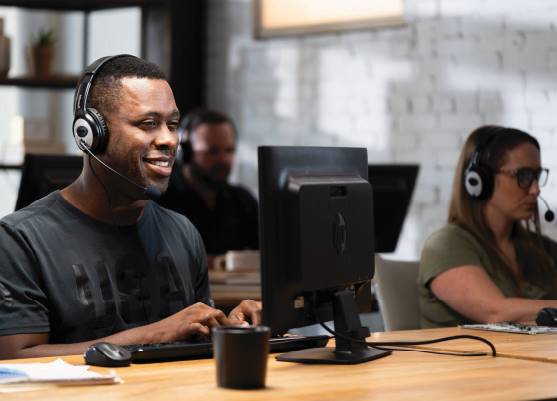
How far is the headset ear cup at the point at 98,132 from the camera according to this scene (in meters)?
2.29

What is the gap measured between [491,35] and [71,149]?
7.52ft

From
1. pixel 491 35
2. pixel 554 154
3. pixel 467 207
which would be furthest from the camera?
pixel 491 35

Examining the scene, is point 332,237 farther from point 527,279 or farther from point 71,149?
point 71,149

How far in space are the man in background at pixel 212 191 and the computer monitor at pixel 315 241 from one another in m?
2.80

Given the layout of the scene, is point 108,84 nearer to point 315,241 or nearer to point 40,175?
point 315,241

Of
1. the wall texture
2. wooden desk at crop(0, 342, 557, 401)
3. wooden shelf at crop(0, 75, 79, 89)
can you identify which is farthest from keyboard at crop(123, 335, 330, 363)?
wooden shelf at crop(0, 75, 79, 89)

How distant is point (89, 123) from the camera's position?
229cm

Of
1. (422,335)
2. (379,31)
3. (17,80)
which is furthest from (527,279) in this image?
(17,80)

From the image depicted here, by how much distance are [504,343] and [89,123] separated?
979 millimetres

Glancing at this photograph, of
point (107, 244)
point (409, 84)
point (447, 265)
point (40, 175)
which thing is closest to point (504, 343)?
point (447, 265)

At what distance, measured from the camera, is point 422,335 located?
2.47 m

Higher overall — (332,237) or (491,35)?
(491,35)

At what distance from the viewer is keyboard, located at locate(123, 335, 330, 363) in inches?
77.7

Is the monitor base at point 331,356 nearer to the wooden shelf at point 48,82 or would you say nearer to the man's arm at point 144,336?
the man's arm at point 144,336
